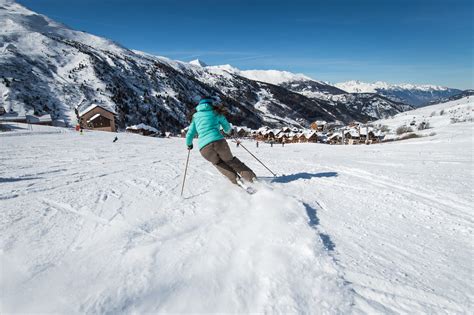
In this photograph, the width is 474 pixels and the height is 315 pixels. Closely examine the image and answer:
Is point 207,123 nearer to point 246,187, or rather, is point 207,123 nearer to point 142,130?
point 246,187

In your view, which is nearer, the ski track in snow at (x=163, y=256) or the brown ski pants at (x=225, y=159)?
the ski track in snow at (x=163, y=256)

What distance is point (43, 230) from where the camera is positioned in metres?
3.21

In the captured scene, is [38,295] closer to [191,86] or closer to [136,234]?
[136,234]

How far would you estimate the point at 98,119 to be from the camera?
6594 cm

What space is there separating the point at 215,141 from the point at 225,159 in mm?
430

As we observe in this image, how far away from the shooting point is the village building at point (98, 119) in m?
65.3

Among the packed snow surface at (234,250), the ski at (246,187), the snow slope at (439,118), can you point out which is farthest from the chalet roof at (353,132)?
the ski at (246,187)

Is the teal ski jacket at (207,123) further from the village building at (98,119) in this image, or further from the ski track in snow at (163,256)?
the village building at (98,119)

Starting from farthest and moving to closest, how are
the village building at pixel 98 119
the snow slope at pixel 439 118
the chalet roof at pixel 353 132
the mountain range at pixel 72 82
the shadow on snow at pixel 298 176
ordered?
the mountain range at pixel 72 82, the chalet roof at pixel 353 132, the snow slope at pixel 439 118, the village building at pixel 98 119, the shadow on snow at pixel 298 176

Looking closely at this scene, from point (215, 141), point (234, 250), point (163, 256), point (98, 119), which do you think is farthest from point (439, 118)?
point (163, 256)

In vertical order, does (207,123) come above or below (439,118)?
below

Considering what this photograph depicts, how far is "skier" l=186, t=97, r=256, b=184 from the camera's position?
213 inches

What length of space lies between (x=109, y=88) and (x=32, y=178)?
401 ft

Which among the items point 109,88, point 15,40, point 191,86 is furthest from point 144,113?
point 191,86
